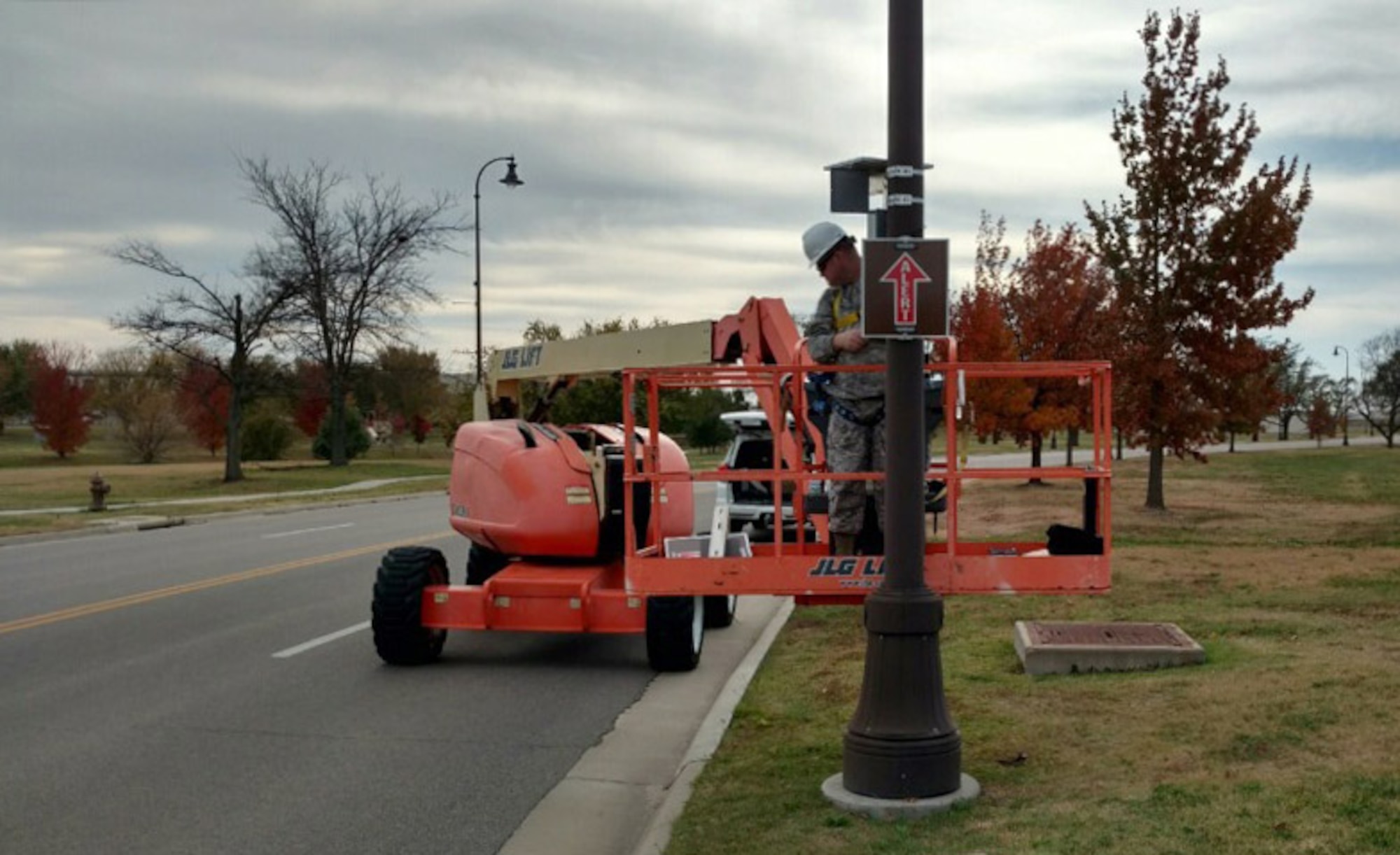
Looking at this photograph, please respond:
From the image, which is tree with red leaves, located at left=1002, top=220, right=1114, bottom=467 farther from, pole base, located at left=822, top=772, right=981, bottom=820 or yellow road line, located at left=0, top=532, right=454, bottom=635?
pole base, located at left=822, top=772, right=981, bottom=820

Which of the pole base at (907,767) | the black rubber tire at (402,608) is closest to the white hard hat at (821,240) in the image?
the pole base at (907,767)

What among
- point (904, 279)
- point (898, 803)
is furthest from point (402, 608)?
point (904, 279)

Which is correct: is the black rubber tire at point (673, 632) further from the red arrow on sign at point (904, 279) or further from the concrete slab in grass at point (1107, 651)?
the red arrow on sign at point (904, 279)

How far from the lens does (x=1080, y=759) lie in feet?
20.1

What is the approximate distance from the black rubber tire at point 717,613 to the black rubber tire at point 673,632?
192 centimetres

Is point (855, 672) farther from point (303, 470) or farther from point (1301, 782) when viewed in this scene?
point (303, 470)

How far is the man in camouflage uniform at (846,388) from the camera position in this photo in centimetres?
682

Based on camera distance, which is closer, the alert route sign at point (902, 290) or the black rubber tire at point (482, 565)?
the alert route sign at point (902, 290)

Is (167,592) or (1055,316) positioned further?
(1055,316)

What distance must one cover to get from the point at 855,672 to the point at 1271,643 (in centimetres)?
273

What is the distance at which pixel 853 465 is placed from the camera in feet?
22.6

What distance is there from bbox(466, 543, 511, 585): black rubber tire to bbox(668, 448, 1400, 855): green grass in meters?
3.01

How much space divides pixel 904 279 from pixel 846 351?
1243 millimetres

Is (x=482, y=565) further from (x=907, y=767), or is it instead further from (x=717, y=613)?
(x=907, y=767)
